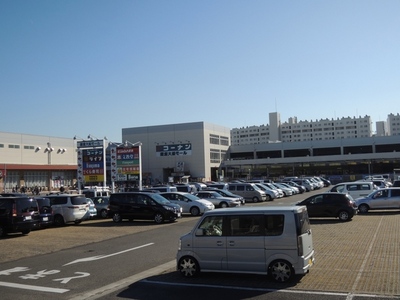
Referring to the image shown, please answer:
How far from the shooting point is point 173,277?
10.1 metres

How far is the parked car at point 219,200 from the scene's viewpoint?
1217 inches

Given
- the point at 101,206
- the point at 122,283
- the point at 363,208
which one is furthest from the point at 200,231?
the point at 101,206

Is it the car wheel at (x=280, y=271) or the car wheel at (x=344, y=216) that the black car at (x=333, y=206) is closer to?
the car wheel at (x=344, y=216)

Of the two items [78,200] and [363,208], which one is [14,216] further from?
[363,208]

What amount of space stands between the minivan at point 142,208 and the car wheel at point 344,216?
28.6 feet

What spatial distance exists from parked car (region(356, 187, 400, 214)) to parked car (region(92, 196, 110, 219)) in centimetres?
1619

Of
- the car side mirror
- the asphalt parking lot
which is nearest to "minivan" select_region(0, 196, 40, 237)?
the asphalt parking lot

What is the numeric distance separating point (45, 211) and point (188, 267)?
14292 mm

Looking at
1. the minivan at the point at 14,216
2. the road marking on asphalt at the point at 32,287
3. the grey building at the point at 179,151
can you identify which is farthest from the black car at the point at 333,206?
the grey building at the point at 179,151

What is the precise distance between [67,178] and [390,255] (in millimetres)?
71962

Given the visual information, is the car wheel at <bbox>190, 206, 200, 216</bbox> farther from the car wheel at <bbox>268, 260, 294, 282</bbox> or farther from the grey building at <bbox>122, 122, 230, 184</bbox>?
the grey building at <bbox>122, 122, 230, 184</bbox>

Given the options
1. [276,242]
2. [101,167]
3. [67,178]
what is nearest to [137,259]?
[276,242]

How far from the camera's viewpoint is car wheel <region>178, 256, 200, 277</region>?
978 centimetres

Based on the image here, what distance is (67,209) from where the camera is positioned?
23375 millimetres
